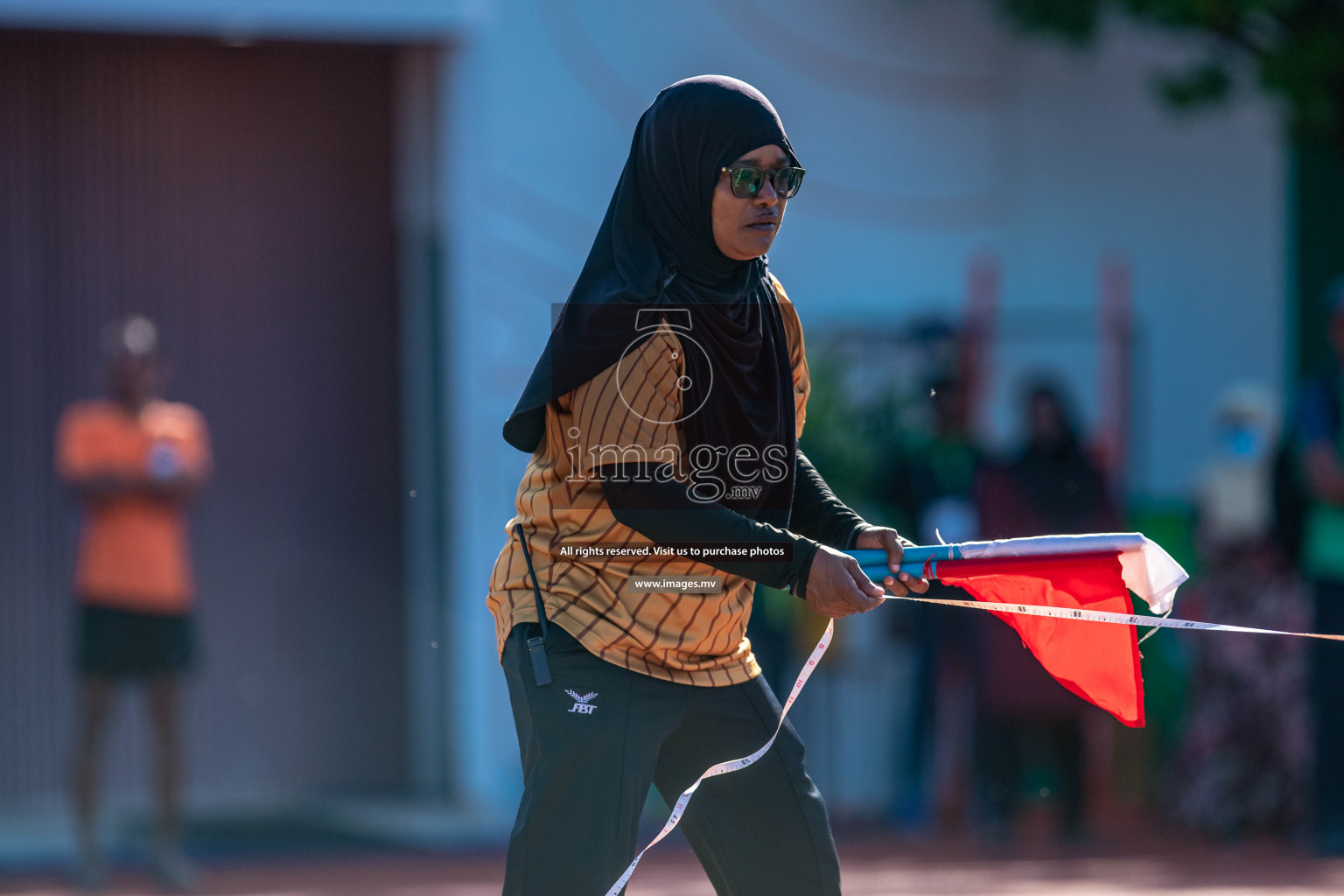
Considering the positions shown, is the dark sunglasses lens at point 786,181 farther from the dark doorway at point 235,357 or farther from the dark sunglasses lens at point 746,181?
the dark doorway at point 235,357

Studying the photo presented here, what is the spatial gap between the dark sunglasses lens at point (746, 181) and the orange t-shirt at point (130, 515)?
402cm

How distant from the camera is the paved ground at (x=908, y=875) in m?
5.98

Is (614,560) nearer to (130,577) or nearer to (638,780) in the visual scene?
(638,780)

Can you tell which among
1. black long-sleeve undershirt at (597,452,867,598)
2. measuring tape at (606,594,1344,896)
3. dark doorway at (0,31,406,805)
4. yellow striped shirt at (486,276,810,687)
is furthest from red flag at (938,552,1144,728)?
dark doorway at (0,31,406,805)

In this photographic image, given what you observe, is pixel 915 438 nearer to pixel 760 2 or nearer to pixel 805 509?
pixel 760 2

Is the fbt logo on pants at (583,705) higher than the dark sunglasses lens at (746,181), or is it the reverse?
the dark sunglasses lens at (746,181)

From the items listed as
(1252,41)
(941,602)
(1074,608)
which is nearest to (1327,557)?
(1252,41)

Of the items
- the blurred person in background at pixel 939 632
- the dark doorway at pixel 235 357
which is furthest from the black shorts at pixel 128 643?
the blurred person in background at pixel 939 632

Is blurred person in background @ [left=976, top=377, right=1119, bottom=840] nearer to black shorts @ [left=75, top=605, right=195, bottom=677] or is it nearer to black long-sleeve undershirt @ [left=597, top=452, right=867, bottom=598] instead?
black shorts @ [left=75, top=605, right=195, bottom=677]

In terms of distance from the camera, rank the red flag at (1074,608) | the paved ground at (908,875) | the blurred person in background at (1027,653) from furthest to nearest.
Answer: the blurred person in background at (1027,653) < the paved ground at (908,875) < the red flag at (1074,608)

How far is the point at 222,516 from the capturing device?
7.56 m

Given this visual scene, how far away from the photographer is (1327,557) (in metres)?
6.29

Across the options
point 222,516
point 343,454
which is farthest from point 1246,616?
point 222,516

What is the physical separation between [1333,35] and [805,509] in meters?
5.19
